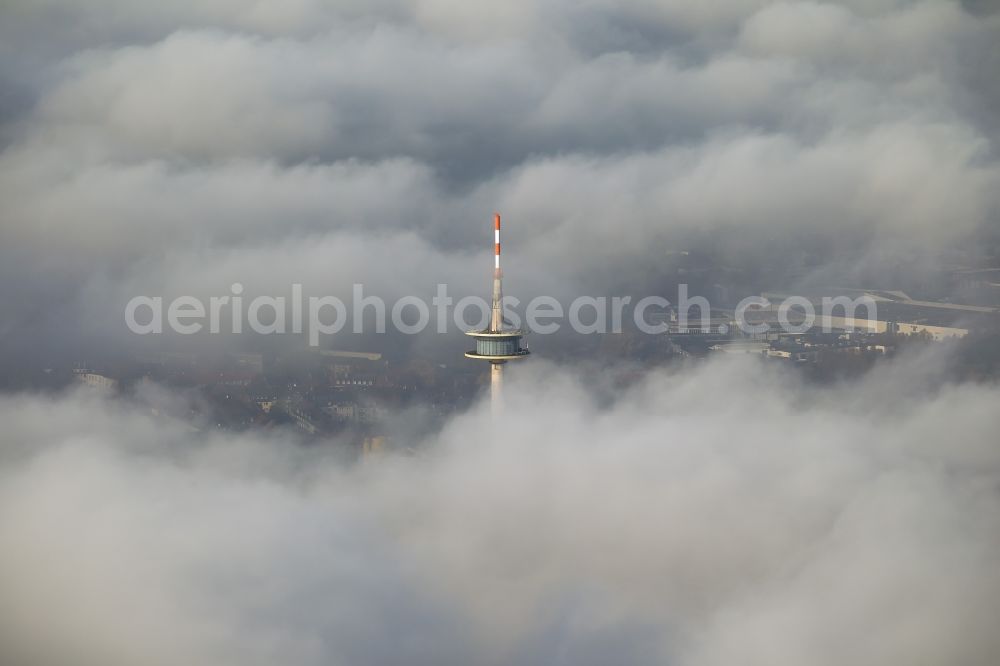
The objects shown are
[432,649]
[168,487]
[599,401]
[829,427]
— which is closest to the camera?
[432,649]

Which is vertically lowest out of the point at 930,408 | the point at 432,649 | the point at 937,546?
the point at 432,649

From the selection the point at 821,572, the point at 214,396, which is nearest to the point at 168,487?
the point at 214,396

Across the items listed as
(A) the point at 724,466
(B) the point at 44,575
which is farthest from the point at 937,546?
(B) the point at 44,575

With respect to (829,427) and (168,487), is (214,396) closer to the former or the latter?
(168,487)

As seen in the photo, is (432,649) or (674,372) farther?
(674,372)

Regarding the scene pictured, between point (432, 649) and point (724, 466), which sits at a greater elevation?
point (724, 466)

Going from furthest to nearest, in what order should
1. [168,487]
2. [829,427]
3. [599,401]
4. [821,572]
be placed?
[599,401] < [829,427] < [168,487] < [821,572]
